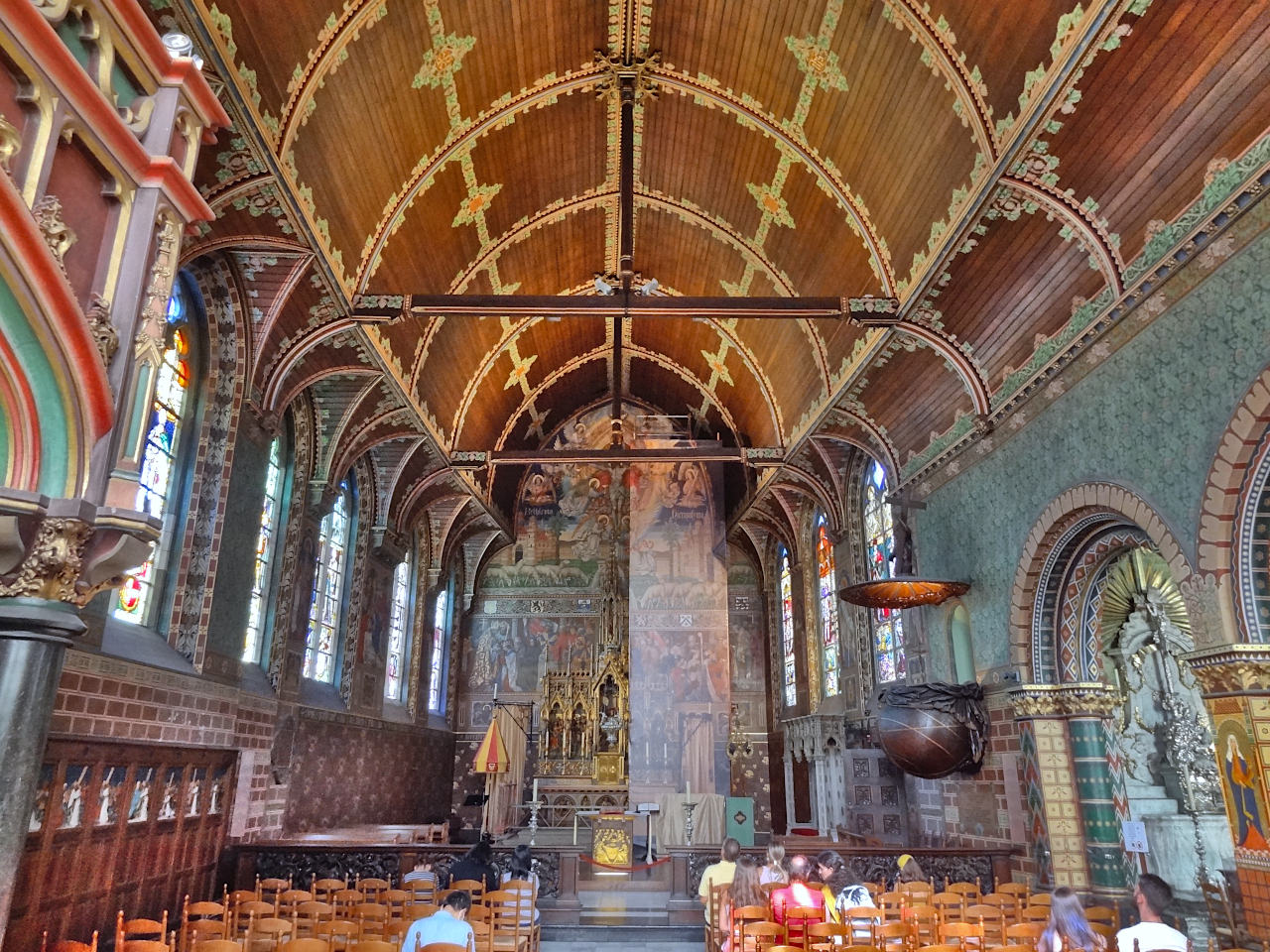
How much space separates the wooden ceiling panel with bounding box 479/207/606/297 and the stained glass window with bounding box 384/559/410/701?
7.28m

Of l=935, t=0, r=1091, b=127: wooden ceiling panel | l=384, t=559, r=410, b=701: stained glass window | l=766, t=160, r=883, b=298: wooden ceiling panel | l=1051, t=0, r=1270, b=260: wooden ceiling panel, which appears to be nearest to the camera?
l=1051, t=0, r=1270, b=260: wooden ceiling panel

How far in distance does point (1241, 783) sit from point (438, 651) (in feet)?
61.8

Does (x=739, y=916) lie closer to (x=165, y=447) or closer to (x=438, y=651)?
(x=165, y=447)

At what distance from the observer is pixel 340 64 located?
9.66 m

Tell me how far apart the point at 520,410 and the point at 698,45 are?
11.5 m

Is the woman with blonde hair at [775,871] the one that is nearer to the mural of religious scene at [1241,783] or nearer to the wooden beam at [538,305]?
the mural of religious scene at [1241,783]

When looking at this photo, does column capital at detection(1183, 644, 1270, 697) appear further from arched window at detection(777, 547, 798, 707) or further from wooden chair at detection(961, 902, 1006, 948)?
arched window at detection(777, 547, 798, 707)

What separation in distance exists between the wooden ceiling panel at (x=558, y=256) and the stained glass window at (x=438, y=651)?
338 inches

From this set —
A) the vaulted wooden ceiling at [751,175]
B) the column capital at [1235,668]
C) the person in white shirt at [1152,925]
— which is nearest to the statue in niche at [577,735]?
the vaulted wooden ceiling at [751,175]

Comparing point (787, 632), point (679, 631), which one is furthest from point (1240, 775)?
point (787, 632)

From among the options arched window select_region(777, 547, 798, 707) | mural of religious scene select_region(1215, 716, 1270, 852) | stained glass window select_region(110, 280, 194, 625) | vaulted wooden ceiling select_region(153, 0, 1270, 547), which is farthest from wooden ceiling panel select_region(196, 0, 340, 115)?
arched window select_region(777, 547, 798, 707)

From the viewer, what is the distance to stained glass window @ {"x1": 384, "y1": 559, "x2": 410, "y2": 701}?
776 inches

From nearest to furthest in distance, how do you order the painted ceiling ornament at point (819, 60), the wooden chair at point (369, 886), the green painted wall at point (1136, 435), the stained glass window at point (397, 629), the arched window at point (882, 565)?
the green painted wall at point (1136, 435) → the wooden chair at point (369, 886) → the painted ceiling ornament at point (819, 60) → the arched window at point (882, 565) → the stained glass window at point (397, 629)

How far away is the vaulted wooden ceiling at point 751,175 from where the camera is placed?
8.27 m
